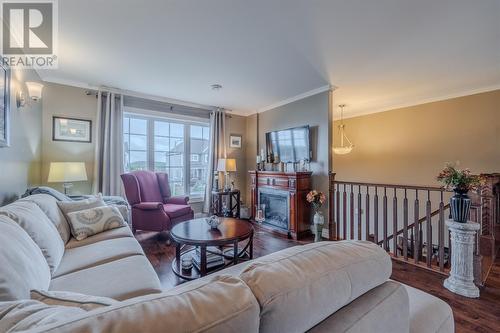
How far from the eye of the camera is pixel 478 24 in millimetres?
2010

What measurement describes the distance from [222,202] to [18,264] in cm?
365

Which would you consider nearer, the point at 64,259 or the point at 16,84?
the point at 64,259

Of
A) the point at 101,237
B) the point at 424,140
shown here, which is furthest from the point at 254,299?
the point at 424,140

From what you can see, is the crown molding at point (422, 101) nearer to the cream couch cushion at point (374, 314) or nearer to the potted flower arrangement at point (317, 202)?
the potted flower arrangement at point (317, 202)

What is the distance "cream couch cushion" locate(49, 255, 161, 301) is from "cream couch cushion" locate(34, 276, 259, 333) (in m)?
0.83

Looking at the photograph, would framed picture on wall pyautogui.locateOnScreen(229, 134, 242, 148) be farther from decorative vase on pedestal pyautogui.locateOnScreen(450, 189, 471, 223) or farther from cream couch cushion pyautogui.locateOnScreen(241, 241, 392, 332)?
cream couch cushion pyautogui.locateOnScreen(241, 241, 392, 332)

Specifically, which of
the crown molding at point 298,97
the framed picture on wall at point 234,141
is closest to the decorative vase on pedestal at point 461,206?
the crown molding at point 298,97

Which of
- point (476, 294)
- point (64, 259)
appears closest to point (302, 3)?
point (64, 259)

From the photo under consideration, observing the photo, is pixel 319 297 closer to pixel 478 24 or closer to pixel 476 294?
pixel 476 294

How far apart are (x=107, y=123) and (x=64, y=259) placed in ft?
8.49

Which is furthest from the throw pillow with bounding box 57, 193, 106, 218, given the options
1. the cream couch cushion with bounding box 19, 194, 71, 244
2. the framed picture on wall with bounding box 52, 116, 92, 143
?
the framed picture on wall with bounding box 52, 116, 92, 143

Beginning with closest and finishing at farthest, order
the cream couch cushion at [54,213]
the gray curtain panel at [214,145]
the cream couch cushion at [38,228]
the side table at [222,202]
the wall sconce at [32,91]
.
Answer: the cream couch cushion at [38,228], the cream couch cushion at [54,213], the wall sconce at [32,91], the side table at [222,202], the gray curtain panel at [214,145]

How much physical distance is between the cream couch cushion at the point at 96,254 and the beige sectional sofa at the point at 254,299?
0.23 m

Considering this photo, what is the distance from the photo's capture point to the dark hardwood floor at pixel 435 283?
1.65 meters
